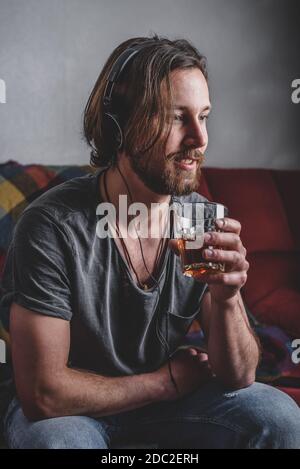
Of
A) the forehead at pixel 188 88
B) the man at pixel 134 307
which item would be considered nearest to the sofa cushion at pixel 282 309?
the man at pixel 134 307

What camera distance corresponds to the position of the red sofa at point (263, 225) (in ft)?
5.89

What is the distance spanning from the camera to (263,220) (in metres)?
1.85

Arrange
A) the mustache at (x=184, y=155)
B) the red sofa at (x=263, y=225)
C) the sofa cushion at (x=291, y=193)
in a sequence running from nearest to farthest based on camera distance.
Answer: the mustache at (x=184, y=155) < the red sofa at (x=263, y=225) < the sofa cushion at (x=291, y=193)

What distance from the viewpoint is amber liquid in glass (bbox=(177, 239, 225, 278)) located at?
1.00m

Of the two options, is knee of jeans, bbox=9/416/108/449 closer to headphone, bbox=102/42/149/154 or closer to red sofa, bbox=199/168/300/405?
headphone, bbox=102/42/149/154

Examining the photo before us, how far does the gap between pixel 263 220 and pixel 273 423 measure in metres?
0.92

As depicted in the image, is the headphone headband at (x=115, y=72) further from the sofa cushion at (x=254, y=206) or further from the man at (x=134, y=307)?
the sofa cushion at (x=254, y=206)

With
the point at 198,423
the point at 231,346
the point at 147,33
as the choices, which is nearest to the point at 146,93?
the point at 231,346

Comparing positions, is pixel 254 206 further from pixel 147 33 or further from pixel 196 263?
pixel 196 263

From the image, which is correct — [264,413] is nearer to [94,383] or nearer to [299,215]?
[94,383]

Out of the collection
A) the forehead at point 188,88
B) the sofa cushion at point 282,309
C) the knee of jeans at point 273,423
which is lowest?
the sofa cushion at point 282,309

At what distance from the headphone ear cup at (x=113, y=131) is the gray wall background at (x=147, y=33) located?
0.67 meters

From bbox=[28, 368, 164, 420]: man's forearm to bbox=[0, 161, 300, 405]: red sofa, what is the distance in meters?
0.58

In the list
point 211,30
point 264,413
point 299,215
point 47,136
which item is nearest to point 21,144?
point 47,136
